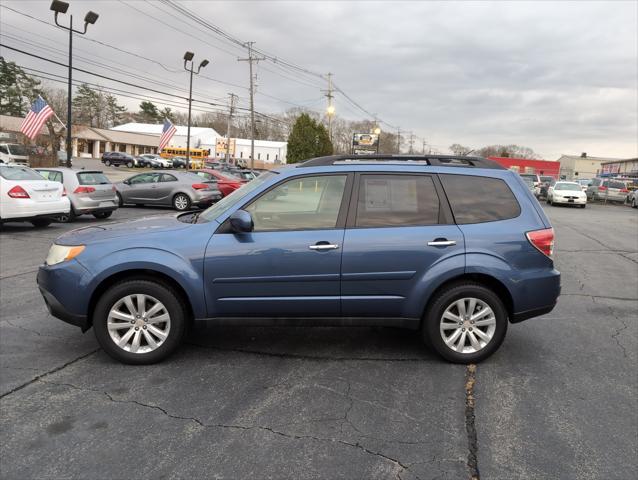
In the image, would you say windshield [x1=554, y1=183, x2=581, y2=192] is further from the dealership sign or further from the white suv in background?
the white suv in background

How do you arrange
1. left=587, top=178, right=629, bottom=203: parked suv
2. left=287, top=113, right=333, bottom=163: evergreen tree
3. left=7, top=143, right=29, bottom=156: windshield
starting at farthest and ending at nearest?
left=287, top=113, right=333, bottom=163: evergreen tree < left=7, top=143, right=29, bottom=156: windshield < left=587, top=178, right=629, bottom=203: parked suv

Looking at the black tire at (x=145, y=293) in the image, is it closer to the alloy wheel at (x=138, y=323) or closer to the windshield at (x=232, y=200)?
the alloy wheel at (x=138, y=323)

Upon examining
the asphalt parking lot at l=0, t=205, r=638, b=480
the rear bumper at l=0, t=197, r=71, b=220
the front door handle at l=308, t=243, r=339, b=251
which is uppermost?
the front door handle at l=308, t=243, r=339, b=251

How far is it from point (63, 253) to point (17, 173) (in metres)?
8.38

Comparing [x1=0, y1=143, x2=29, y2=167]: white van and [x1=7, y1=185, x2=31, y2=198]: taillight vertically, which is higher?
[x1=0, y1=143, x2=29, y2=167]: white van

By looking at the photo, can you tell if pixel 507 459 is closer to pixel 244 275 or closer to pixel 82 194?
pixel 244 275

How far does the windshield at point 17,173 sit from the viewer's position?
10.6 m

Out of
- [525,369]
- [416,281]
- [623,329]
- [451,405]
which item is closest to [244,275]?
[416,281]

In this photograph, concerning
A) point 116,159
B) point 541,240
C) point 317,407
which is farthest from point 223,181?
point 116,159

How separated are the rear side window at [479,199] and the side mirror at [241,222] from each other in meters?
1.75

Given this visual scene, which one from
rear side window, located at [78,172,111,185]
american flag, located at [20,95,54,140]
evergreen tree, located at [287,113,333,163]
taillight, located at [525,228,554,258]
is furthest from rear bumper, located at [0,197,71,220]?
evergreen tree, located at [287,113,333,163]

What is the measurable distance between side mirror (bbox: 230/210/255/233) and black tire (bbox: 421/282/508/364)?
1.68 m

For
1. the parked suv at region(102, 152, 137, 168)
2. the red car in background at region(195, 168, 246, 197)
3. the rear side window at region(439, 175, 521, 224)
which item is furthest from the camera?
the parked suv at region(102, 152, 137, 168)

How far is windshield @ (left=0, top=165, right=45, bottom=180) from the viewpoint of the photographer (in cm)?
1060
